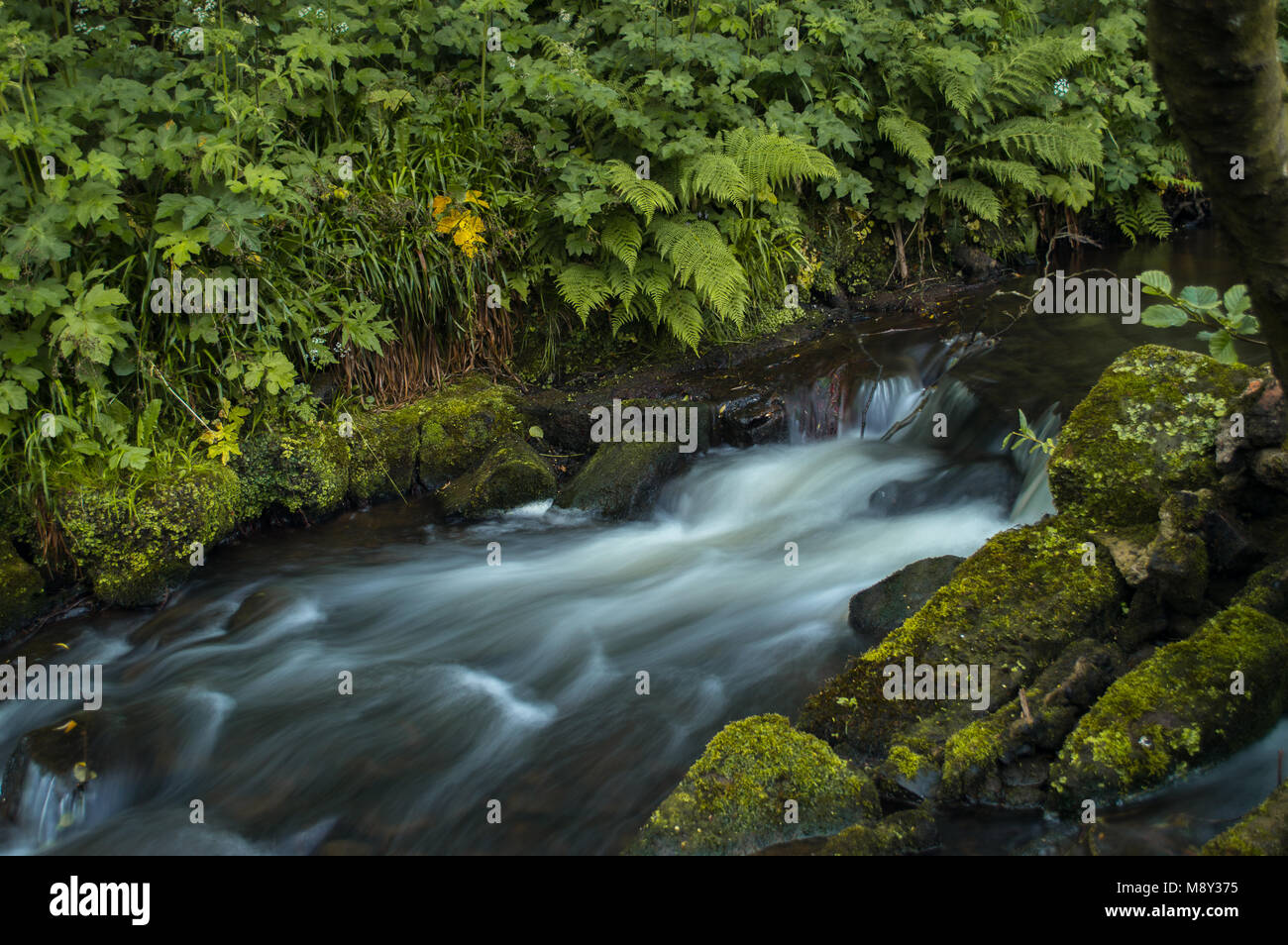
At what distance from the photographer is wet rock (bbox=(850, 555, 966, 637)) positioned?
464 cm

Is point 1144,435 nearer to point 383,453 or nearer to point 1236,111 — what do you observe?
point 1236,111

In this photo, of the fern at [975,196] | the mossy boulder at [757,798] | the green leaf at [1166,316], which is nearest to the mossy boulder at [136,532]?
the mossy boulder at [757,798]

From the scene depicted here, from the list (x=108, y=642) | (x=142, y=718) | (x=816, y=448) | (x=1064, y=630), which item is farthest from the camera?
(x=816, y=448)

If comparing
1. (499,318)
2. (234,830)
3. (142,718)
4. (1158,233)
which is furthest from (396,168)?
(1158,233)

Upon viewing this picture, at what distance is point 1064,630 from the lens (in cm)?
383

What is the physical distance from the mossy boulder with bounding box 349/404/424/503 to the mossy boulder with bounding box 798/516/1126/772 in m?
3.91

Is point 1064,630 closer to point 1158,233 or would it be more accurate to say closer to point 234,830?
point 234,830

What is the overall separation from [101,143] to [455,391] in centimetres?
269

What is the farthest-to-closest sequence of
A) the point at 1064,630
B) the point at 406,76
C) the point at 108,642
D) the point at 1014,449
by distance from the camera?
the point at 406,76 < the point at 1014,449 < the point at 108,642 < the point at 1064,630

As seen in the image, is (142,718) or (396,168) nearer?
(142,718)
